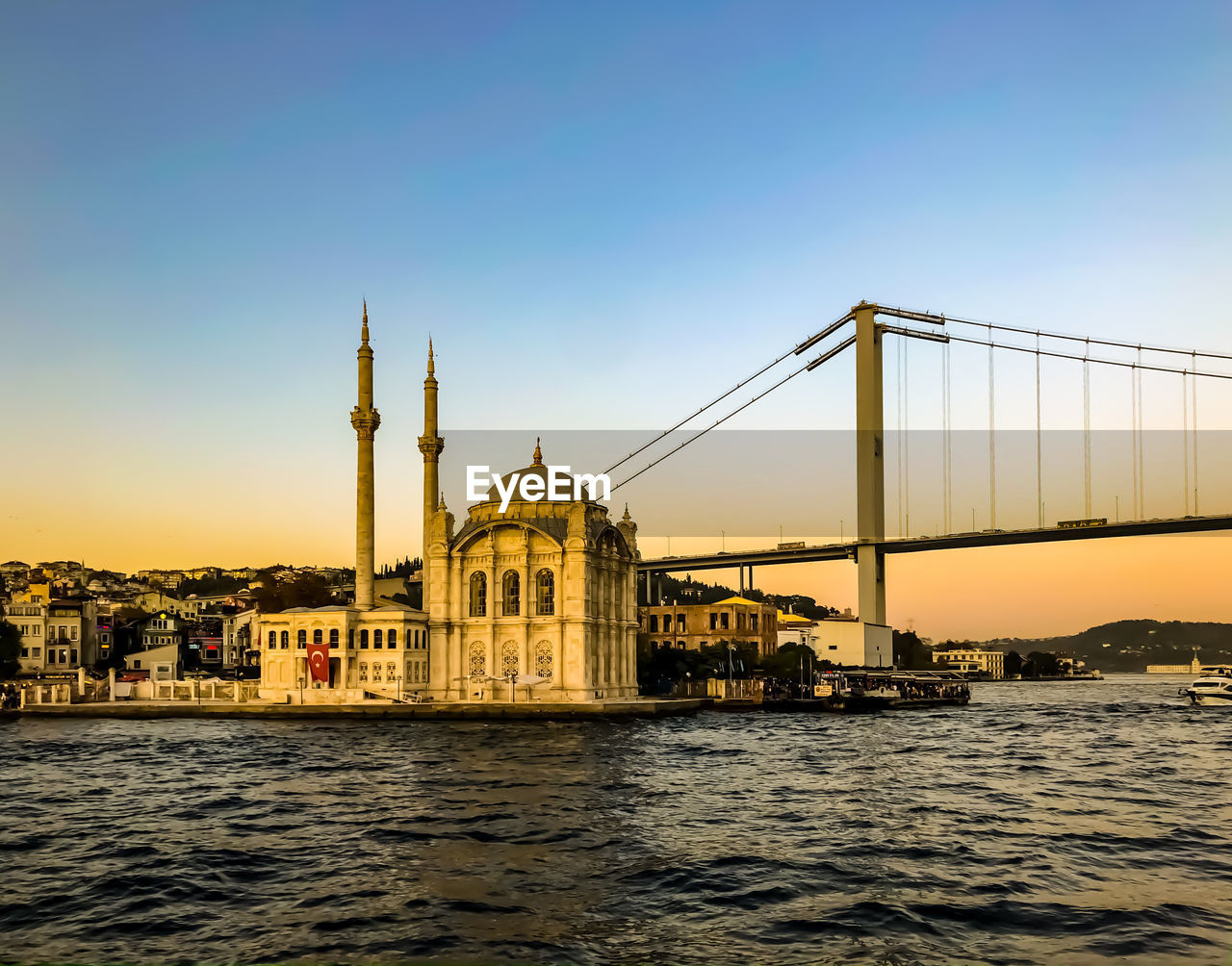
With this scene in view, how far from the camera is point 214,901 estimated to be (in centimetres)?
1700

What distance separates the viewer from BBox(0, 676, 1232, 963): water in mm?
14766

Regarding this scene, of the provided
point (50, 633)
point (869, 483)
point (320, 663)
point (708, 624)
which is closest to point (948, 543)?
point (869, 483)

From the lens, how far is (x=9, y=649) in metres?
79.4

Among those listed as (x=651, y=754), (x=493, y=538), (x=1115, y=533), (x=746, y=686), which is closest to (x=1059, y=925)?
(x=651, y=754)

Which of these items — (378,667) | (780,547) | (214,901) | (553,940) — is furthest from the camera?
(780,547)

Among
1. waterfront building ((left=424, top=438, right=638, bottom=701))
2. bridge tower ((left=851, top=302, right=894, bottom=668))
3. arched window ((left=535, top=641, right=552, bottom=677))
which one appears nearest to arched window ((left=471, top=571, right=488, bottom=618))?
waterfront building ((left=424, top=438, right=638, bottom=701))

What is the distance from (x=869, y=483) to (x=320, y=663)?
1804 inches

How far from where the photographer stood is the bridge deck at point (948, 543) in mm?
79312

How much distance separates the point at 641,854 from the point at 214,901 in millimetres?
7452

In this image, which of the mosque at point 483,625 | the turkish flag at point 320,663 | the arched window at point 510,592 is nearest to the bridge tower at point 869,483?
the mosque at point 483,625

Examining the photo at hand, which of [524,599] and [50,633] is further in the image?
[50,633]

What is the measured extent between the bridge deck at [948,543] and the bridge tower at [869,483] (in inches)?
60.3

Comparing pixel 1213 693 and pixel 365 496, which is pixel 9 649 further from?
pixel 1213 693

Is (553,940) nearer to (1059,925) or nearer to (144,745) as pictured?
(1059,925)
